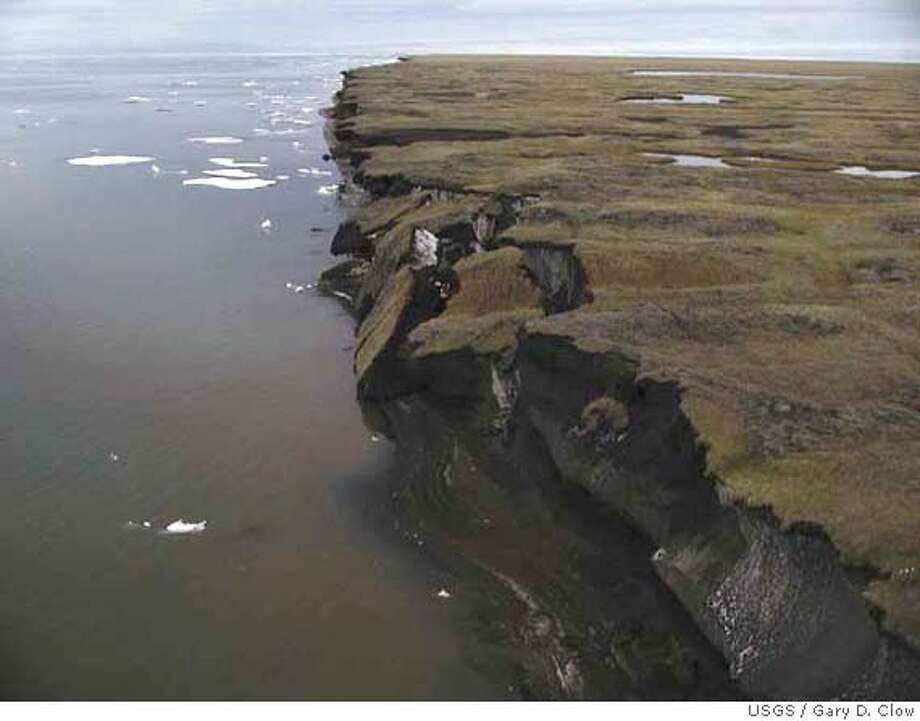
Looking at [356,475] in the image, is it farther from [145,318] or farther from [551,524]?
[145,318]

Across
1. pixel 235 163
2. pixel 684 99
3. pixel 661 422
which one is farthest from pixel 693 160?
pixel 684 99

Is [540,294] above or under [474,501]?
above

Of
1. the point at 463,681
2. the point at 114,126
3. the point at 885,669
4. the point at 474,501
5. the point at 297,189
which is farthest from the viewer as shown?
the point at 114,126

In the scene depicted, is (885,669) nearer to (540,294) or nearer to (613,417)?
(613,417)

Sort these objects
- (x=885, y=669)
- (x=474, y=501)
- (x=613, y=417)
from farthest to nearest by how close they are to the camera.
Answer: (x=474, y=501)
(x=613, y=417)
(x=885, y=669)

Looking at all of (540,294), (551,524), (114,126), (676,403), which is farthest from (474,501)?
(114,126)

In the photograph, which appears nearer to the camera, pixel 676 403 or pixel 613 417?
pixel 676 403

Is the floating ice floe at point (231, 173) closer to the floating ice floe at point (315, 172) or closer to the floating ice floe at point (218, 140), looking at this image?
the floating ice floe at point (315, 172)

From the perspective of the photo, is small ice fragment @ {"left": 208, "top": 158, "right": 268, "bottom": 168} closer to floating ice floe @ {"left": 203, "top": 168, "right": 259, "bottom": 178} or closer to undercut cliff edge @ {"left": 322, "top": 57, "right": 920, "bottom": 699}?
floating ice floe @ {"left": 203, "top": 168, "right": 259, "bottom": 178}
